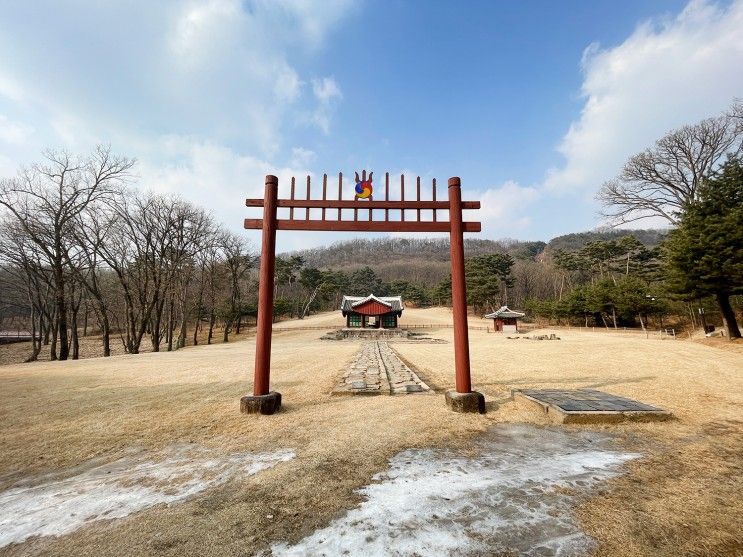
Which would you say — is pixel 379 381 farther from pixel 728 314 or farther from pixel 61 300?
pixel 728 314

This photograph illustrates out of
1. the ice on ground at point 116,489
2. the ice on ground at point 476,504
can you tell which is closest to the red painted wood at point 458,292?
the ice on ground at point 476,504

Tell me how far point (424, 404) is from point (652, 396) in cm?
479

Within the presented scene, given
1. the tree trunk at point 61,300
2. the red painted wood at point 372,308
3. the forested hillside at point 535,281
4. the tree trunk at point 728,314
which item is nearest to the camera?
the tree trunk at point 728,314

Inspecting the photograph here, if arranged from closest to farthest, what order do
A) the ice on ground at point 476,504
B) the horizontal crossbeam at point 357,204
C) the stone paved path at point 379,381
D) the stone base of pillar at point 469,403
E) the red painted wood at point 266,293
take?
the ice on ground at point 476,504
the stone base of pillar at point 469,403
the red painted wood at point 266,293
the horizontal crossbeam at point 357,204
the stone paved path at point 379,381

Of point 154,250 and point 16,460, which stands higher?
point 154,250

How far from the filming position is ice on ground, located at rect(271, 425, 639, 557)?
2.18 metres

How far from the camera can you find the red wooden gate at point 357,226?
18.8 ft

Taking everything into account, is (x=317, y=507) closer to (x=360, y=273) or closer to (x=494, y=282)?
(x=494, y=282)

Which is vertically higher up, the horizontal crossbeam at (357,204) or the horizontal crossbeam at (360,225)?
the horizontal crossbeam at (357,204)

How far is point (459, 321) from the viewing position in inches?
229

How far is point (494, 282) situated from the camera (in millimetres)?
48219

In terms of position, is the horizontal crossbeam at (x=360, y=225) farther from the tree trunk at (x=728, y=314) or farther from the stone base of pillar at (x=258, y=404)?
the tree trunk at (x=728, y=314)

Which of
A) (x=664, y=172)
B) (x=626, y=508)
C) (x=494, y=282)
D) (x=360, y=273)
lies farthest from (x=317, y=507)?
(x=360, y=273)

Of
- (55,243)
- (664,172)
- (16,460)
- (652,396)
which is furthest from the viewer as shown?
(664,172)
